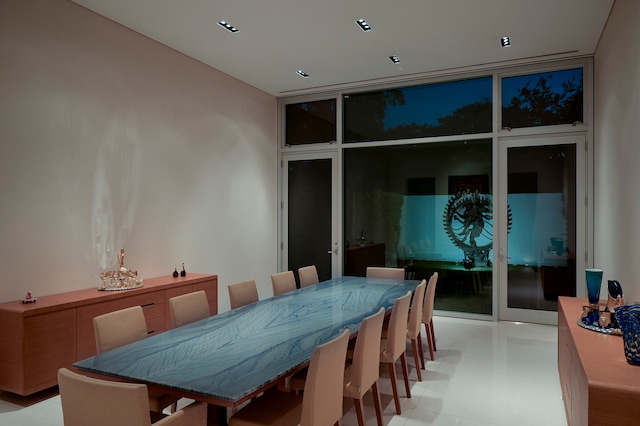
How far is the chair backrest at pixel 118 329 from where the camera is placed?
2670 mm

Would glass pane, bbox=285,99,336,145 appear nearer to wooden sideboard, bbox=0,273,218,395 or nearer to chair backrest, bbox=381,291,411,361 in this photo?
wooden sideboard, bbox=0,273,218,395

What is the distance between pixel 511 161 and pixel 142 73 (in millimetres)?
4943

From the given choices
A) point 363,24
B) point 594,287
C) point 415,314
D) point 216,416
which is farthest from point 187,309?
point 363,24

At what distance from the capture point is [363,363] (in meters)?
2.70

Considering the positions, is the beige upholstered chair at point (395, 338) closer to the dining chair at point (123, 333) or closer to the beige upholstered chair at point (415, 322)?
the beige upholstered chair at point (415, 322)

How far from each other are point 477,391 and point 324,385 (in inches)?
84.2

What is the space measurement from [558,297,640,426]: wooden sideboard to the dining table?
4.32 ft

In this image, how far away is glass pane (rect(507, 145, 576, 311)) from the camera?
5.80m

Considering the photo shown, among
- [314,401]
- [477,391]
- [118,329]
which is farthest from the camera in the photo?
[477,391]

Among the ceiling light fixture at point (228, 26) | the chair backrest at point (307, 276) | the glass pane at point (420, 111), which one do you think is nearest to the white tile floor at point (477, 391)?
the chair backrest at point (307, 276)

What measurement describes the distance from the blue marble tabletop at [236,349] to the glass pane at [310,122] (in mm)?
4032

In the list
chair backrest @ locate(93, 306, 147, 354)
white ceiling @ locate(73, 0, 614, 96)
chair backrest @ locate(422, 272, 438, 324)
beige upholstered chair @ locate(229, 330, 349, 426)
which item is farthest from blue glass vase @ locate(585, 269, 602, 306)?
chair backrest @ locate(93, 306, 147, 354)

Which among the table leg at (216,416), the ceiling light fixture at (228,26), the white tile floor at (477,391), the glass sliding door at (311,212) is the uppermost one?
the ceiling light fixture at (228,26)

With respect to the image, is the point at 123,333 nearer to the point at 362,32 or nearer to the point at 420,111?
the point at 362,32
